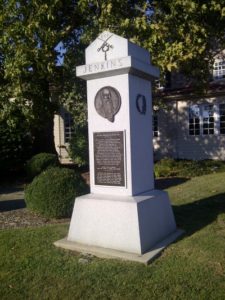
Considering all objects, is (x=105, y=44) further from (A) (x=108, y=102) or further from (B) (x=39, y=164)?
(B) (x=39, y=164)

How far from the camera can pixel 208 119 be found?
19.8 meters

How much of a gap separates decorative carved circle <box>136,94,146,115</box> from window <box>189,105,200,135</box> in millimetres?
14521

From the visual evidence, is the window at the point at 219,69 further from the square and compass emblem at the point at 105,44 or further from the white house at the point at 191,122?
the square and compass emblem at the point at 105,44

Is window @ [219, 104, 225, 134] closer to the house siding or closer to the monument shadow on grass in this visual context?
the house siding

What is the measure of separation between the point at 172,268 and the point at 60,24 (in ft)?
35.9

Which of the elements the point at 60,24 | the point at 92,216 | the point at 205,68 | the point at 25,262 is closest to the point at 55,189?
the point at 92,216

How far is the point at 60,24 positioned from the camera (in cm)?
1360

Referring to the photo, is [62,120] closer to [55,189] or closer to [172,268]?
[55,189]

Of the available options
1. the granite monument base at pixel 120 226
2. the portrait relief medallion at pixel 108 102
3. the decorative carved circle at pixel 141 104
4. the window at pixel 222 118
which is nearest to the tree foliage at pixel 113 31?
the decorative carved circle at pixel 141 104

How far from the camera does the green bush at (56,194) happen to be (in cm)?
768

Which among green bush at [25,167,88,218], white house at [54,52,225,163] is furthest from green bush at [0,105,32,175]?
green bush at [25,167,88,218]

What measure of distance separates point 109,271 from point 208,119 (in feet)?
52.7

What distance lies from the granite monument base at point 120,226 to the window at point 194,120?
1458 cm

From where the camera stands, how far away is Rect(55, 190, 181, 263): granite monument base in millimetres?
5531
